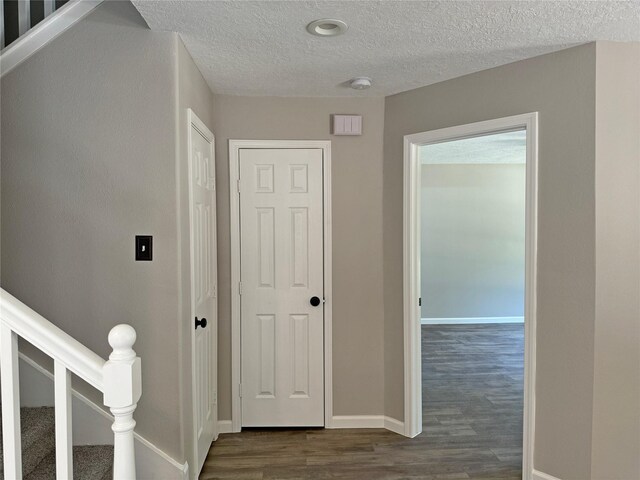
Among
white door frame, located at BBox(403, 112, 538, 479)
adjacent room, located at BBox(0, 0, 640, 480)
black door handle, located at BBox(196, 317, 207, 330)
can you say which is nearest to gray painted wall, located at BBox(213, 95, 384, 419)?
adjacent room, located at BBox(0, 0, 640, 480)

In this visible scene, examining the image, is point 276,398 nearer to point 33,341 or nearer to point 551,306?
point 551,306

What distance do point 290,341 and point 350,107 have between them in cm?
176

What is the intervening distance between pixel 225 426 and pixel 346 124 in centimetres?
235

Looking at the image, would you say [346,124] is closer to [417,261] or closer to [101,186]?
[417,261]

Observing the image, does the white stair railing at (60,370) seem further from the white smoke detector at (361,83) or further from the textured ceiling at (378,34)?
the white smoke detector at (361,83)

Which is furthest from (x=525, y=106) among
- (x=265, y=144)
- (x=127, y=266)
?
(x=127, y=266)

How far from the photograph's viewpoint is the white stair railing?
3.86 feet

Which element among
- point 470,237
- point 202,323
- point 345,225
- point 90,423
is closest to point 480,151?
point 470,237

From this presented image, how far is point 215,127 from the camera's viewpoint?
296cm

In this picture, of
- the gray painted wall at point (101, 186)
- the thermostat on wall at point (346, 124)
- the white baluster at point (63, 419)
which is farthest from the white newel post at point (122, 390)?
the thermostat on wall at point (346, 124)

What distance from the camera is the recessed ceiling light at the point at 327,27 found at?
6.24 ft

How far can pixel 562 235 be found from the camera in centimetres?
226

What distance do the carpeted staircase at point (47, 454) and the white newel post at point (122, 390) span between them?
0.78 metres

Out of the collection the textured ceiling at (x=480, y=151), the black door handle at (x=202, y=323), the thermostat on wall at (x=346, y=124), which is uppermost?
the textured ceiling at (x=480, y=151)
